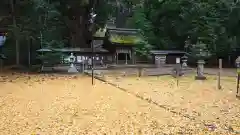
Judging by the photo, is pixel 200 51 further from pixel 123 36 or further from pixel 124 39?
pixel 123 36

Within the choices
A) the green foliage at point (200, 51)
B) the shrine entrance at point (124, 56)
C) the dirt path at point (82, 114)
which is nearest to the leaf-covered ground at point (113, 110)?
the dirt path at point (82, 114)

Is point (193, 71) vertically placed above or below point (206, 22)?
below

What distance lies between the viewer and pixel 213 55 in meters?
25.4

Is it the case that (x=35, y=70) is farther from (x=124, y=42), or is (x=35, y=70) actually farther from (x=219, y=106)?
(x=219, y=106)

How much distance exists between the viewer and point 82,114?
8594mm

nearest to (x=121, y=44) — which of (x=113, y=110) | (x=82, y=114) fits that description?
(x=113, y=110)

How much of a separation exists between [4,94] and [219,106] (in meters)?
8.08

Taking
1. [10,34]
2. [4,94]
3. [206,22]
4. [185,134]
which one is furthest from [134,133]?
[206,22]

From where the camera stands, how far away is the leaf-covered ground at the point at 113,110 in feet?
23.0

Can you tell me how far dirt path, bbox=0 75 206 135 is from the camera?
6.92 meters

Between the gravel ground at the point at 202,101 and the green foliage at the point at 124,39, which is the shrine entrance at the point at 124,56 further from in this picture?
the gravel ground at the point at 202,101

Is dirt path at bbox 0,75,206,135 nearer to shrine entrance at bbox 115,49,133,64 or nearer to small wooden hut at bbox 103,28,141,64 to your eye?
small wooden hut at bbox 103,28,141,64

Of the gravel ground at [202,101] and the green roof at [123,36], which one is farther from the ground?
the green roof at [123,36]

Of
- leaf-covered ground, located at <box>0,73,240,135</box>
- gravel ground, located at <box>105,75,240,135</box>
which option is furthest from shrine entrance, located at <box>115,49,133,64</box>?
leaf-covered ground, located at <box>0,73,240,135</box>
